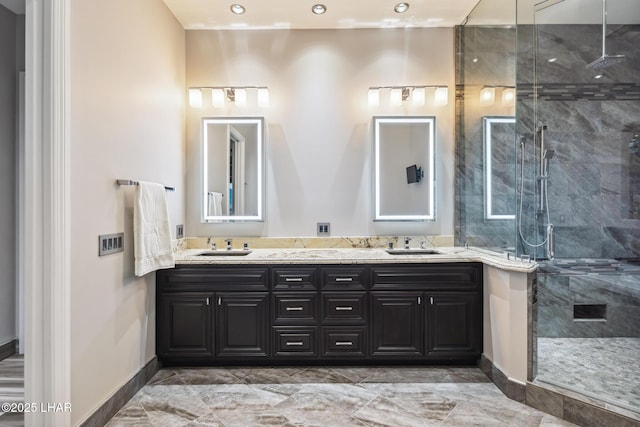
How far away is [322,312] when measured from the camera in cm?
274

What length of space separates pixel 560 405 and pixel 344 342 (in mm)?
1450

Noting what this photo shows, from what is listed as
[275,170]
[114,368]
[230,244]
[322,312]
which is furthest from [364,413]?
[275,170]

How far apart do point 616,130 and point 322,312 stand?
3.17 metres

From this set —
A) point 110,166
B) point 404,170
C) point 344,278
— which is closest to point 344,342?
point 344,278

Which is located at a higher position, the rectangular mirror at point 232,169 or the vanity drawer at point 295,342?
the rectangular mirror at point 232,169

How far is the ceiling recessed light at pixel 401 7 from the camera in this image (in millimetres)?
3003

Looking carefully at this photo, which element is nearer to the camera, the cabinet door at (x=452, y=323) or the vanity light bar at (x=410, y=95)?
the cabinet door at (x=452, y=323)

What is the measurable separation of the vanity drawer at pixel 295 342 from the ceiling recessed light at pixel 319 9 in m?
2.77

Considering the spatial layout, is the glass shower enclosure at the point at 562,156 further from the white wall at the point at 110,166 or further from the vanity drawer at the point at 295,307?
the white wall at the point at 110,166

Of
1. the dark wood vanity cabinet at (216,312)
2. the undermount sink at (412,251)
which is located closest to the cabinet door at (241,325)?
the dark wood vanity cabinet at (216,312)

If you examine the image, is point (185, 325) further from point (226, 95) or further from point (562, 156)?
point (562, 156)

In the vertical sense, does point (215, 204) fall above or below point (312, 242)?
above

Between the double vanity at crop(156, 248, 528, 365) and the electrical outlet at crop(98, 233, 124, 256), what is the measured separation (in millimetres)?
571

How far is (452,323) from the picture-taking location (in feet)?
8.95
